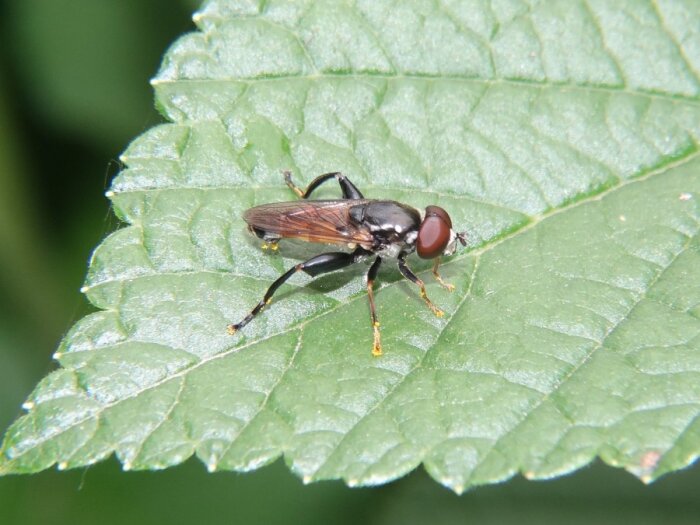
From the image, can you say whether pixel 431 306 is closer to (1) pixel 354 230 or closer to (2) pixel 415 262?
(2) pixel 415 262

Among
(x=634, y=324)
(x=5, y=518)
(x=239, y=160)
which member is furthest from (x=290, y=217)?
(x=5, y=518)

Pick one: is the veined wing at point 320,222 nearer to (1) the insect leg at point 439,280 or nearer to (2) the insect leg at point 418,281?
(2) the insect leg at point 418,281

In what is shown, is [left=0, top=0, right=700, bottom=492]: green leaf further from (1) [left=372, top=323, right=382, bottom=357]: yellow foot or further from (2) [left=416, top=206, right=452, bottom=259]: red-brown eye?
(2) [left=416, top=206, right=452, bottom=259]: red-brown eye

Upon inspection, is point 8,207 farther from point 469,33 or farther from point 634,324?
point 634,324

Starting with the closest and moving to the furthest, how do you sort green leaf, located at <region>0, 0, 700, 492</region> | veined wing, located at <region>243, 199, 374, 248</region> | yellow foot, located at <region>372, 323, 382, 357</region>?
green leaf, located at <region>0, 0, 700, 492</region>, yellow foot, located at <region>372, 323, 382, 357</region>, veined wing, located at <region>243, 199, 374, 248</region>

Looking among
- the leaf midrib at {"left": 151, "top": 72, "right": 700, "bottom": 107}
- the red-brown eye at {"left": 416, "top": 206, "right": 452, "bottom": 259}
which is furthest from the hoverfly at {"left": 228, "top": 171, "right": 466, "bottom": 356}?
the leaf midrib at {"left": 151, "top": 72, "right": 700, "bottom": 107}

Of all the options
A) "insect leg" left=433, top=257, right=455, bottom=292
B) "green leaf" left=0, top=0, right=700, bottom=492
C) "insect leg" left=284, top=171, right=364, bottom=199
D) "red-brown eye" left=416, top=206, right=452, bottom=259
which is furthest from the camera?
"insect leg" left=284, top=171, right=364, bottom=199

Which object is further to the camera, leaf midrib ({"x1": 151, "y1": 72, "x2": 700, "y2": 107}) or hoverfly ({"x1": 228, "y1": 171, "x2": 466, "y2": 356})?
leaf midrib ({"x1": 151, "y1": 72, "x2": 700, "y2": 107})

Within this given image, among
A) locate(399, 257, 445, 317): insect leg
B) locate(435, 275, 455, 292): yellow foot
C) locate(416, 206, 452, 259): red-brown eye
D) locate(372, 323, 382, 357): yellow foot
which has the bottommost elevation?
locate(435, 275, 455, 292): yellow foot
